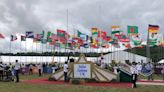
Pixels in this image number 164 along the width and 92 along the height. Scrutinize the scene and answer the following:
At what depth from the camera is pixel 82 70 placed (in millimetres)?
25484

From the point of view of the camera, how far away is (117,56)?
61.0m

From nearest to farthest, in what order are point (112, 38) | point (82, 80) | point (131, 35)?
point (82, 80)
point (131, 35)
point (112, 38)

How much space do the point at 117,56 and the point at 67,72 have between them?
3637 centimetres

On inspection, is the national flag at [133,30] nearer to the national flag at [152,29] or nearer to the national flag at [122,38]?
the national flag at [122,38]

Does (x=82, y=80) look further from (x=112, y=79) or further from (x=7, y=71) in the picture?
(x=7, y=71)

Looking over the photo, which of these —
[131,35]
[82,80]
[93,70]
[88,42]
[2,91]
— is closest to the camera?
[2,91]

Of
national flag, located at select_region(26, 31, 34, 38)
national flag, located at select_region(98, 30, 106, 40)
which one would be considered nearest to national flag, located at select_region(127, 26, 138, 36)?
national flag, located at select_region(98, 30, 106, 40)

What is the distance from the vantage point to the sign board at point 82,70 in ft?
83.0

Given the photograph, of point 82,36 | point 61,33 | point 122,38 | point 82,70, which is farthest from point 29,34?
point 82,70

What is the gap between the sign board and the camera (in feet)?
83.0

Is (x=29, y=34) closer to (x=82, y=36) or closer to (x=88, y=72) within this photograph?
(x=82, y=36)

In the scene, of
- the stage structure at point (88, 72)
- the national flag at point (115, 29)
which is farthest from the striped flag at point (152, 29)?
the stage structure at point (88, 72)

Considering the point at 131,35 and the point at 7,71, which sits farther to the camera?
the point at 131,35

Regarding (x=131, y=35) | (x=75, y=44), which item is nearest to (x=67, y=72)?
(x=131, y=35)
